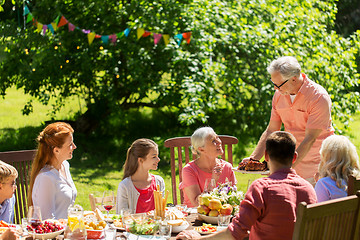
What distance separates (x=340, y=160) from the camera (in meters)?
3.44

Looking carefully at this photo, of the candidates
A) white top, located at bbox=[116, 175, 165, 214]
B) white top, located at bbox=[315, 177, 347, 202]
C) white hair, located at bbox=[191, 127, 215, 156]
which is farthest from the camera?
white hair, located at bbox=[191, 127, 215, 156]

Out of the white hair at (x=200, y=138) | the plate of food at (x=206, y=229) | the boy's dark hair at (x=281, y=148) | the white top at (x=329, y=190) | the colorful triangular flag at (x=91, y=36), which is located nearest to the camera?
the boy's dark hair at (x=281, y=148)

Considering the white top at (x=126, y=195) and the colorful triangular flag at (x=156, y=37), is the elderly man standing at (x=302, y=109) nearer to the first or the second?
the white top at (x=126, y=195)

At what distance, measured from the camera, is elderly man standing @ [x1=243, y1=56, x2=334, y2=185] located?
417 centimetres

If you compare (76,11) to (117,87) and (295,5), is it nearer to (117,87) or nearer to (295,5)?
Answer: (117,87)

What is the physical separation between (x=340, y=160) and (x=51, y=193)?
6.94 ft

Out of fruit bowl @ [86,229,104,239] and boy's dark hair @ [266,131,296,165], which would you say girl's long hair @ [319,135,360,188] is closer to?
boy's dark hair @ [266,131,296,165]

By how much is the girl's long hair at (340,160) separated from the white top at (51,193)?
6.39ft

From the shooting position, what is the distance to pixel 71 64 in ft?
27.8

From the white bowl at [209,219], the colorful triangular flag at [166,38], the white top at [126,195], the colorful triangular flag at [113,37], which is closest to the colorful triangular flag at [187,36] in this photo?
the colorful triangular flag at [166,38]

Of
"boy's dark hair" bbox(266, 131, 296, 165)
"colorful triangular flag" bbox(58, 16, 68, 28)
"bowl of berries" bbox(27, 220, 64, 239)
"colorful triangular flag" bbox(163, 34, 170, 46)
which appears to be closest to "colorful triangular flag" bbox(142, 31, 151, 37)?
"colorful triangular flag" bbox(163, 34, 170, 46)

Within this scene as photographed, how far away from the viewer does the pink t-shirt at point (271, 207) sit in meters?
2.60

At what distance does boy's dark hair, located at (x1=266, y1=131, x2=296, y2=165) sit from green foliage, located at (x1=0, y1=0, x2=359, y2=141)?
490 cm

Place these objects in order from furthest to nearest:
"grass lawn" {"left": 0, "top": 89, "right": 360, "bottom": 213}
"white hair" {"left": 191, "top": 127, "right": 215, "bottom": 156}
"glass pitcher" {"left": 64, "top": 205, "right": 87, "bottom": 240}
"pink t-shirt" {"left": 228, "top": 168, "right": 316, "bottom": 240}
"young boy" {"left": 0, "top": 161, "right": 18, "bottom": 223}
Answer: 1. "grass lawn" {"left": 0, "top": 89, "right": 360, "bottom": 213}
2. "white hair" {"left": 191, "top": 127, "right": 215, "bottom": 156}
3. "young boy" {"left": 0, "top": 161, "right": 18, "bottom": 223}
4. "glass pitcher" {"left": 64, "top": 205, "right": 87, "bottom": 240}
5. "pink t-shirt" {"left": 228, "top": 168, "right": 316, "bottom": 240}
